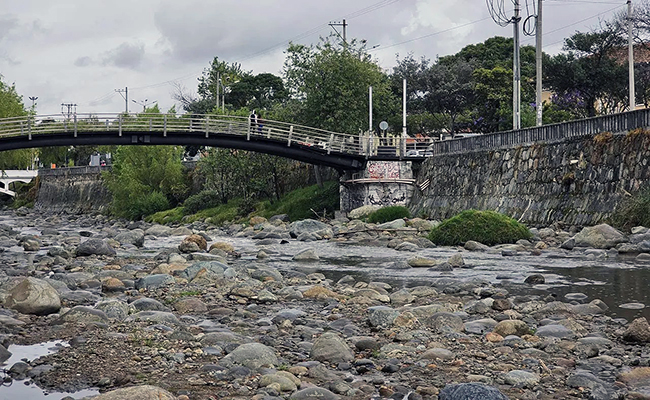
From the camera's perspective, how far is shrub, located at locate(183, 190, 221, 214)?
59062mm

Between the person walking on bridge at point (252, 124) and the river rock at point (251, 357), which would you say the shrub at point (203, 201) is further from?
the river rock at point (251, 357)

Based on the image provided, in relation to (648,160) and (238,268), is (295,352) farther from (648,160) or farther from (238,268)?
(648,160)

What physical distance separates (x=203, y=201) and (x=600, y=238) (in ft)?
131

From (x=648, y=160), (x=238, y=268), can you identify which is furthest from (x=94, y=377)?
(x=648, y=160)

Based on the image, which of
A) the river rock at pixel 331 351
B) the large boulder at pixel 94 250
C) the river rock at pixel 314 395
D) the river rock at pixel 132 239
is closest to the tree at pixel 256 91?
the river rock at pixel 132 239

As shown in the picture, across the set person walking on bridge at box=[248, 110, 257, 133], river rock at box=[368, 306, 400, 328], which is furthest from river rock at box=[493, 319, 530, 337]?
person walking on bridge at box=[248, 110, 257, 133]

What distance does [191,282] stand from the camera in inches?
650

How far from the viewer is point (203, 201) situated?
59.7m

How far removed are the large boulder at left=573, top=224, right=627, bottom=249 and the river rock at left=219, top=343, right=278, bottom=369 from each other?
15.5 metres

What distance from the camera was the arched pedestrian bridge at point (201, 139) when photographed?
4103cm

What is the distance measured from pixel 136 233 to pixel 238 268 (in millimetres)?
14842

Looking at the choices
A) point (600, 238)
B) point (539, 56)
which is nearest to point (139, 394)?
point (600, 238)

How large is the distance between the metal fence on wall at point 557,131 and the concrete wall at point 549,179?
307 millimetres

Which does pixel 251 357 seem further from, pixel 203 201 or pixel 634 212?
pixel 203 201
